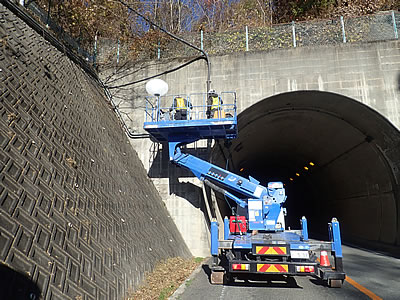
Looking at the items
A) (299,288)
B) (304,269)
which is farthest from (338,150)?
(304,269)

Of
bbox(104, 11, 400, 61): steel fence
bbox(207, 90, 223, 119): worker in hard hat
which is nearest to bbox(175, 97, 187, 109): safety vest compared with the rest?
bbox(207, 90, 223, 119): worker in hard hat

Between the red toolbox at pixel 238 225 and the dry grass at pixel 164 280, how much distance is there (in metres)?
1.63

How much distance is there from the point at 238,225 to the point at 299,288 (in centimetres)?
233

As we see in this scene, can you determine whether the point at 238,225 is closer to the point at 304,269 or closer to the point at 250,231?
the point at 250,231

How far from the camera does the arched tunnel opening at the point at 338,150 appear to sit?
39.1 ft

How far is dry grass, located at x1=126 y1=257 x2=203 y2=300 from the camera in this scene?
5168mm

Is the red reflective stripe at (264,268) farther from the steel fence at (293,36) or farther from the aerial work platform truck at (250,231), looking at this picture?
the steel fence at (293,36)

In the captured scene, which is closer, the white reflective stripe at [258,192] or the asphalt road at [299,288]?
the asphalt road at [299,288]

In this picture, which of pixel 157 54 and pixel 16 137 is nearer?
pixel 16 137

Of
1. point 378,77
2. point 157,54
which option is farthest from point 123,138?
point 378,77

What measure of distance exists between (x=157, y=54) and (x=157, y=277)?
9960 millimetres

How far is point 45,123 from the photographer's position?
616cm

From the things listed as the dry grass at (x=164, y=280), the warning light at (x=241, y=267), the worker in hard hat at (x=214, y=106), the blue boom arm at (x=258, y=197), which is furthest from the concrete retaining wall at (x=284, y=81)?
the warning light at (x=241, y=267)

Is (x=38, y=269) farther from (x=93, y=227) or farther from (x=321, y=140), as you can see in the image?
(x=321, y=140)
